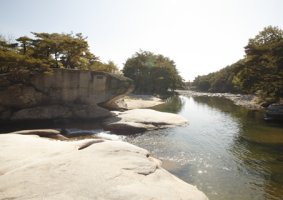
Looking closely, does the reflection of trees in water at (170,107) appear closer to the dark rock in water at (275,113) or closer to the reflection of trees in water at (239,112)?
the reflection of trees in water at (239,112)

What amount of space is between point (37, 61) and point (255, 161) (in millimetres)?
19176

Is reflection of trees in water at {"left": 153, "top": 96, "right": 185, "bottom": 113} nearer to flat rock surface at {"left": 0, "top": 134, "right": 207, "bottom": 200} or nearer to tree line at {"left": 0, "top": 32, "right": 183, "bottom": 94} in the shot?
tree line at {"left": 0, "top": 32, "right": 183, "bottom": 94}

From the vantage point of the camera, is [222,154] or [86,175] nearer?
[86,175]

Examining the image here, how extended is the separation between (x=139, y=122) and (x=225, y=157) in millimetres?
9256

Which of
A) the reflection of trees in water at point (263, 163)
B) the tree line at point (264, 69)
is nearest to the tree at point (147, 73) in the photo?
the tree line at point (264, 69)

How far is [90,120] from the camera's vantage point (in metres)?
25.2

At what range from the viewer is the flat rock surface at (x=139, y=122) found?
2161 cm

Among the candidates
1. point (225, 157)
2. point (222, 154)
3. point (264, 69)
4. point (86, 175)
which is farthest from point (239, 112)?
Answer: point (86, 175)

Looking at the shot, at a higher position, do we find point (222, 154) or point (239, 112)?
point (239, 112)

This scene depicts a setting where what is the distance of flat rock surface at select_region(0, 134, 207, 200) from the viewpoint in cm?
735

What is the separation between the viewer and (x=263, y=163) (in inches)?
578

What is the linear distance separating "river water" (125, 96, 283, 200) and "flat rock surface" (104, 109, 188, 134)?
1.13 metres

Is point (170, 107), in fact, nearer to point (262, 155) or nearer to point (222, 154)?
point (222, 154)

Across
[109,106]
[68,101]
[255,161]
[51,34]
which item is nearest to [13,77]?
[68,101]
